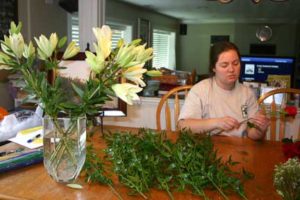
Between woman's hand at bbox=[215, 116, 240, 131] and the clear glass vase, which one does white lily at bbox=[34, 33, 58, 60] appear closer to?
the clear glass vase

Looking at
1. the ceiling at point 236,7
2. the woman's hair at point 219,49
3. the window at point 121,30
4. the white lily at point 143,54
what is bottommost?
the white lily at point 143,54

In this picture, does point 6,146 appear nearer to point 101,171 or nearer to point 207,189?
point 101,171

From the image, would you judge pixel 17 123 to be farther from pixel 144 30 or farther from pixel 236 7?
pixel 236 7

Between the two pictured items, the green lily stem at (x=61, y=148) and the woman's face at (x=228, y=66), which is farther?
the woman's face at (x=228, y=66)

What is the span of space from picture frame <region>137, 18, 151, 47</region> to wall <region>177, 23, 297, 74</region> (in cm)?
279

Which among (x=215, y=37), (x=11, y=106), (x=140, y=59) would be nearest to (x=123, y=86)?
(x=140, y=59)

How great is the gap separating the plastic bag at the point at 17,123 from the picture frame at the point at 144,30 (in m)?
4.27

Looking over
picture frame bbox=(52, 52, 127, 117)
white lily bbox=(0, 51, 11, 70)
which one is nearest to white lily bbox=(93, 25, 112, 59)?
white lily bbox=(0, 51, 11, 70)

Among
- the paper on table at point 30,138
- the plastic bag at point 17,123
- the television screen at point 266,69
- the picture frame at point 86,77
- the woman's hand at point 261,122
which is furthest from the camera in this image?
the television screen at point 266,69

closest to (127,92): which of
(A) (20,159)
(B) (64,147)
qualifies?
(B) (64,147)

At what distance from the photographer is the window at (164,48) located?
7.05 meters

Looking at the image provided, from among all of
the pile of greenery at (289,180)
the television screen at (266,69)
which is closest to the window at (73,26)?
the television screen at (266,69)

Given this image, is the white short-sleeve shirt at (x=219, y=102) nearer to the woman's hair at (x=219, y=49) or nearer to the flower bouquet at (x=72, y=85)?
the woman's hair at (x=219, y=49)

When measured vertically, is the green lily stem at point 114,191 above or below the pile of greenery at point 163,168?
below
